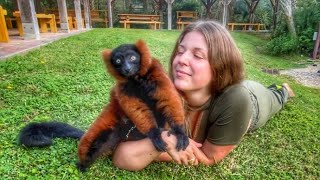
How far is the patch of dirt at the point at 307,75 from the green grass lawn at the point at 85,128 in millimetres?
904

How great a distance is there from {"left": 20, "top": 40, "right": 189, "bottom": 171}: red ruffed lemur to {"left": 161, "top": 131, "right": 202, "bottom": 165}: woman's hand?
3cm

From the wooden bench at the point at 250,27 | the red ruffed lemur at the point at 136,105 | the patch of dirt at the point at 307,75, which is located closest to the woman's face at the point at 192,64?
the red ruffed lemur at the point at 136,105

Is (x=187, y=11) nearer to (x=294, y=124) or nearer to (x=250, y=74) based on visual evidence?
(x=250, y=74)

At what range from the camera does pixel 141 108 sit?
5.96 ft

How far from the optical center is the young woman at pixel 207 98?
1993mm

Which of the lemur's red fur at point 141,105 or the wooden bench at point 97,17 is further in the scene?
the wooden bench at point 97,17

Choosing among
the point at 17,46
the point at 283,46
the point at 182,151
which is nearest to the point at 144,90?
the point at 182,151

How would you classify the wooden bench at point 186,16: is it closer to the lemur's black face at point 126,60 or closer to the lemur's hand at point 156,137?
the lemur's black face at point 126,60

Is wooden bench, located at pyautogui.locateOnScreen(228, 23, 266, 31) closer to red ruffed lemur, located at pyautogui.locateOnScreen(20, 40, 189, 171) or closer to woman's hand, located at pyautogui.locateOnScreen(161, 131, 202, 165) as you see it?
woman's hand, located at pyautogui.locateOnScreen(161, 131, 202, 165)

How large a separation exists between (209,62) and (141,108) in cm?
60

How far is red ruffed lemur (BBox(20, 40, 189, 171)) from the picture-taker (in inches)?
71.9

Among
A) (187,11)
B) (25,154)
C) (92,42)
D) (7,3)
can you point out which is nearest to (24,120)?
(25,154)

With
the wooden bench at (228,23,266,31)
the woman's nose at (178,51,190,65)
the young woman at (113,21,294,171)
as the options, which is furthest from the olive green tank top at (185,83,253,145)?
the wooden bench at (228,23,266,31)

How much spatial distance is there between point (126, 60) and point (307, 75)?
6.37 m
